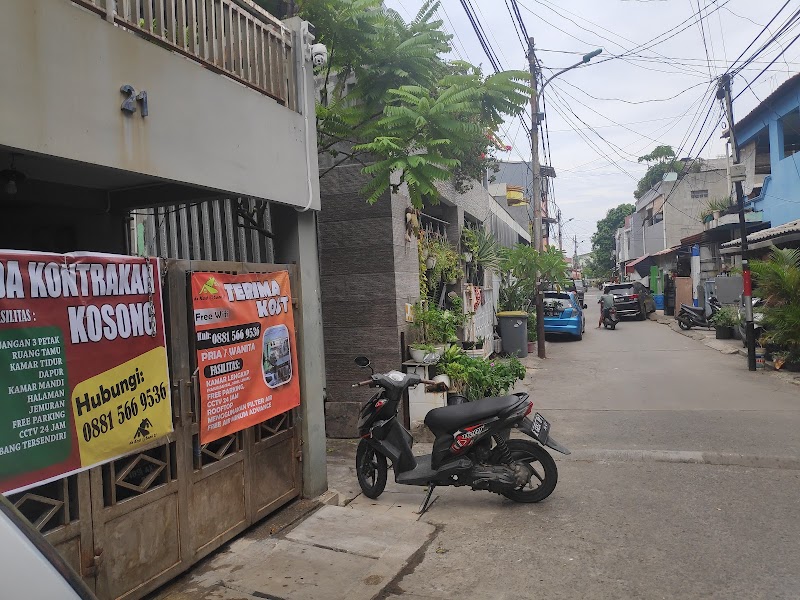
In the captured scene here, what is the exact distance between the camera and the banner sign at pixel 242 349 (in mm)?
4359

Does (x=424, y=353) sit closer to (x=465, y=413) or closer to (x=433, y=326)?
(x=433, y=326)

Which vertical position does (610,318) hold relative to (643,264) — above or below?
below

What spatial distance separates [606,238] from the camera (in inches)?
2904

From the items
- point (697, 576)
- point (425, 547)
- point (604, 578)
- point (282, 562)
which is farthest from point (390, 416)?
point (697, 576)

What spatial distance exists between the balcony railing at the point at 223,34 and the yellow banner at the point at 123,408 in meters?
2.10

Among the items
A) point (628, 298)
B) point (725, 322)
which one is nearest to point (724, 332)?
point (725, 322)

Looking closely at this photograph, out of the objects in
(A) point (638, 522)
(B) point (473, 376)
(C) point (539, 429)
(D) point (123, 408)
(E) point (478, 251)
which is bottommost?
(A) point (638, 522)

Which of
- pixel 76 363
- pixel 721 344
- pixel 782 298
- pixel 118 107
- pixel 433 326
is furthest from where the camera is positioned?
pixel 721 344

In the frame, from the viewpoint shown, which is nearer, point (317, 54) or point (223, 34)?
point (223, 34)

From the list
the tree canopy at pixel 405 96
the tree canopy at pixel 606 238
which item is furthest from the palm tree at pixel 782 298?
the tree canopy at pixel 606 238

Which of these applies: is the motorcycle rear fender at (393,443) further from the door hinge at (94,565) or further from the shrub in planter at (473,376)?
the door hinge at (94,565)

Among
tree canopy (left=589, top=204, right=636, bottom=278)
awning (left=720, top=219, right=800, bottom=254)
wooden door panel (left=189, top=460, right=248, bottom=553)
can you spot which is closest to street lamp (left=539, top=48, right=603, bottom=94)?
awning (left=720, top=219, right=800, bottom=254)

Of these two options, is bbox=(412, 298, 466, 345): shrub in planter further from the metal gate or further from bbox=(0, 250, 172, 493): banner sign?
bbox=(0, 250, 172, 493): banner sign

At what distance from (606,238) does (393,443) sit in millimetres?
73020
